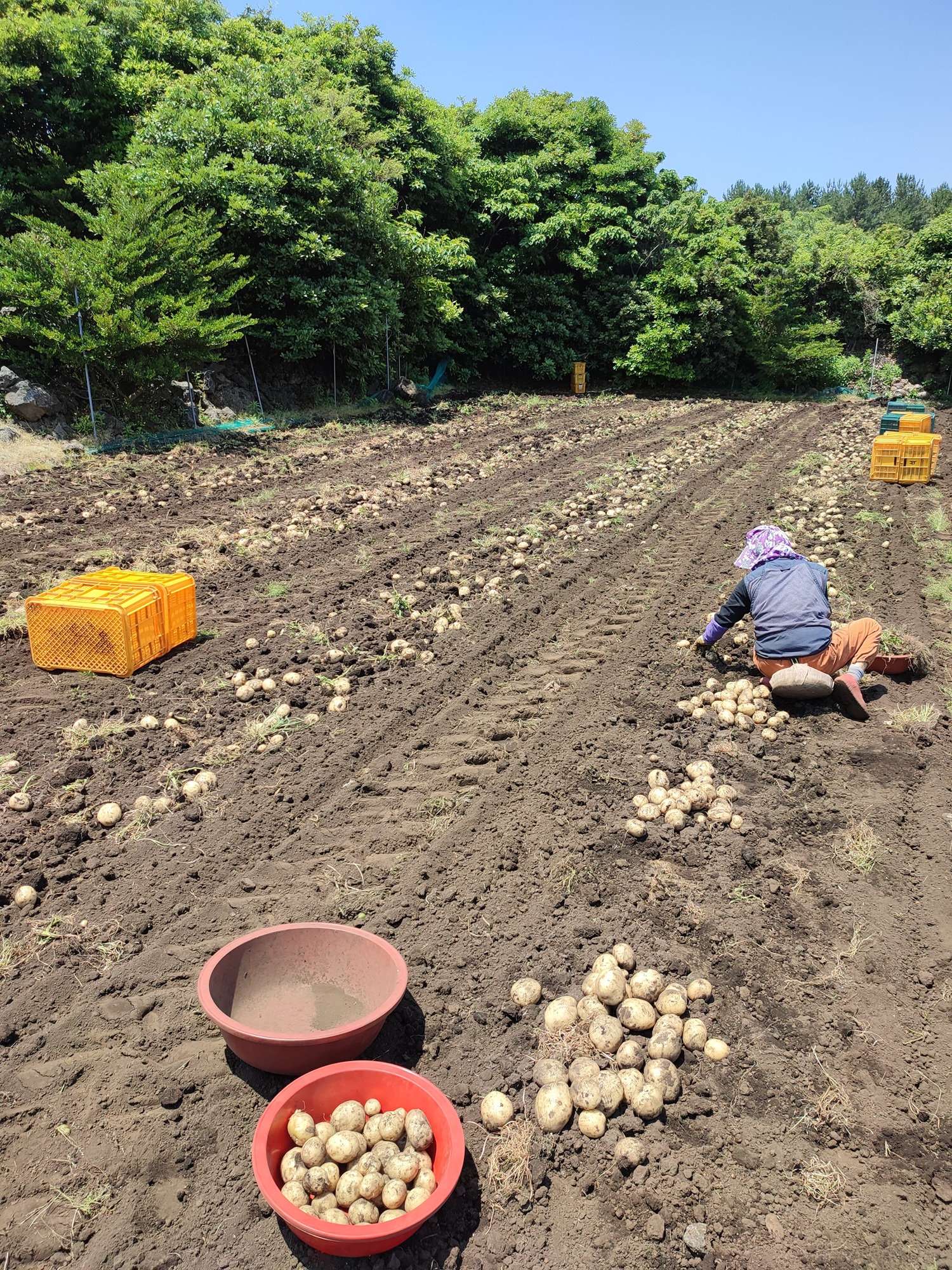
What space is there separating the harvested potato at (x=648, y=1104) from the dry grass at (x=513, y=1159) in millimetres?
370

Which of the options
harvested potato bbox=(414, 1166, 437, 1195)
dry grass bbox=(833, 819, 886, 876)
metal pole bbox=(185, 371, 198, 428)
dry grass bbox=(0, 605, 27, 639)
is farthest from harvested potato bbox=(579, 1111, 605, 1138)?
metal pole bbox=(185, 371, 198, 428)

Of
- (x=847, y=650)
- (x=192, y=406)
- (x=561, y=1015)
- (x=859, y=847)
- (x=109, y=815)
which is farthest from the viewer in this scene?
(x=192, y=406)

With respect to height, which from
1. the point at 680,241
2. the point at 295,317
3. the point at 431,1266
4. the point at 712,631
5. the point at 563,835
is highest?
the point at 680,241

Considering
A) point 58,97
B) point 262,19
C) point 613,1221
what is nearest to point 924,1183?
point 613,1221

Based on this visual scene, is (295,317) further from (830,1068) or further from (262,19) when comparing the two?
(830,1068)

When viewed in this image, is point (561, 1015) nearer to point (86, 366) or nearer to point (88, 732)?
point (88, 732)

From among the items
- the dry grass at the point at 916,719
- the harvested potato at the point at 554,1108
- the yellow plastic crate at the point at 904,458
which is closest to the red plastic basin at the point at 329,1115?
the harvested potato at the point at 554,1108

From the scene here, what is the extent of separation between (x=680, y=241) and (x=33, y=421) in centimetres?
2161

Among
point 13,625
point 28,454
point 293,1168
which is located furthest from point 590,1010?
point 28,454

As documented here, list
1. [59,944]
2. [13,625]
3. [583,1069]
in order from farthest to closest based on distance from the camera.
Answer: [13,625], [59,944], [583,1069]

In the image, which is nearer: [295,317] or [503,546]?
[503,546]

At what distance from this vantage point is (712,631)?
5957 millimetres

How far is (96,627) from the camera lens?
5.67 m

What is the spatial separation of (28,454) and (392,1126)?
1236cm
